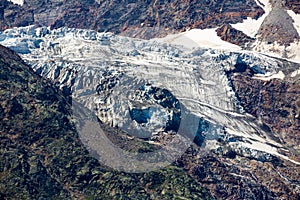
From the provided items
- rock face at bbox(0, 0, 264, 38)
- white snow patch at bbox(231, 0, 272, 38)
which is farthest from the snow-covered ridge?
white snow patch at bbox(231, 0, 272, 38)

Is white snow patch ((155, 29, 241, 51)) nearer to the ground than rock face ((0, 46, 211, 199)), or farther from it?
farther from it

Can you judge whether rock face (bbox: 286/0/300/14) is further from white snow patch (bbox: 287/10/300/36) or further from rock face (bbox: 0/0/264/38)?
rock face (bbox: 0/0/264/38)

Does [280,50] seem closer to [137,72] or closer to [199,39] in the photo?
[199,39]

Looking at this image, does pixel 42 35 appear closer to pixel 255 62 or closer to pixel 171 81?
pixel 171 81

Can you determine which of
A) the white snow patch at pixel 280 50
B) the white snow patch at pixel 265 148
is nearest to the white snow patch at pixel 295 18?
the white snow patch at pixel 280 50

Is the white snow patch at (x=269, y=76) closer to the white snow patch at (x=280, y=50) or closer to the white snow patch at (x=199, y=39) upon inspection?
the white snow patch at (x=280, y=50)

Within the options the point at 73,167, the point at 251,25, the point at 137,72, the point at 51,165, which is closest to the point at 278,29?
the point at 251,25

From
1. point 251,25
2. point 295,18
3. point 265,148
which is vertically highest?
point 295,18
